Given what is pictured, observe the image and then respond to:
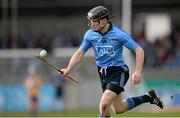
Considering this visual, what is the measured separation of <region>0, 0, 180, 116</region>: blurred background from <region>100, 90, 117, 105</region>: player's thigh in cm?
1398

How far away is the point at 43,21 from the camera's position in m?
37.1

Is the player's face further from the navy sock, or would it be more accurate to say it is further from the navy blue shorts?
the navy sock

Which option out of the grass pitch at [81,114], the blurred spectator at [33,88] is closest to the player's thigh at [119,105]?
the grass pitch at [81,114]

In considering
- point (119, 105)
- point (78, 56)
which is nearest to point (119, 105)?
point (119, 105)

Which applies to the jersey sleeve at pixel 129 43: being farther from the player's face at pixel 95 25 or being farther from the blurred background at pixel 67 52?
the blurred background at pixel 67 52

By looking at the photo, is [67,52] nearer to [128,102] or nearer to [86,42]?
[128,102]

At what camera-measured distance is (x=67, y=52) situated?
105 feet

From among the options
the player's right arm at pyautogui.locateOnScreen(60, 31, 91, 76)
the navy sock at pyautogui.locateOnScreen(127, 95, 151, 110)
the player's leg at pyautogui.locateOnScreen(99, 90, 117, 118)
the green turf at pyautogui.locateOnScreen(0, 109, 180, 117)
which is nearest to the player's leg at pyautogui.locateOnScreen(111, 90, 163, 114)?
the navy sock at pyautogui.locateOnScreen(127, 95, 151, 110)

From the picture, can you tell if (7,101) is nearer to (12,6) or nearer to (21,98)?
(21,98)

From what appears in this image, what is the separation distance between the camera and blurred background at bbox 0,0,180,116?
30812mm

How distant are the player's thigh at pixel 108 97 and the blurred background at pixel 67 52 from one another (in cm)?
1398

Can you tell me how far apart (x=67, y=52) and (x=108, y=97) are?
1712 centimetres

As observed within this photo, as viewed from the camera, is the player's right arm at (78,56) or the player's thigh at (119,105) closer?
the player's right arm at (78,56)

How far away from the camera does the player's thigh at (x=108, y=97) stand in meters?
14.9
